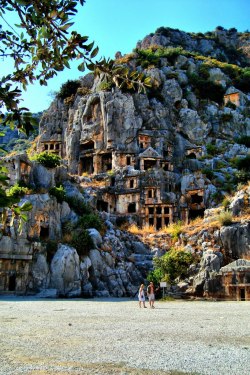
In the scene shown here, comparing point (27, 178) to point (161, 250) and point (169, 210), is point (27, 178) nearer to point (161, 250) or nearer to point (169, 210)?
point (161, 250)

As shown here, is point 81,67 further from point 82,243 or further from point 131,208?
point 131,208

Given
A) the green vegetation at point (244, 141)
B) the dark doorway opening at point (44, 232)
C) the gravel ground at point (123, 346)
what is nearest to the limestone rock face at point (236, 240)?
the dark doorway opening at point (44, 232)

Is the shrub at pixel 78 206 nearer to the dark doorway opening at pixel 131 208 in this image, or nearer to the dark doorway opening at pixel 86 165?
the dark doorway opening at pixel 131 208

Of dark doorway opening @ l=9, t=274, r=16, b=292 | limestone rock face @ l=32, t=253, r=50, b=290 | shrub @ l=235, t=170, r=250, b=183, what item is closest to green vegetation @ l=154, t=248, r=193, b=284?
limestone rock face @ l=32, t=253, r=50, b=290

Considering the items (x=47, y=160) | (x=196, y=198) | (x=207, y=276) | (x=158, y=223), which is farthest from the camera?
(x=196, y=198)

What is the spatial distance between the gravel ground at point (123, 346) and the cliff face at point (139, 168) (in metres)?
15.6

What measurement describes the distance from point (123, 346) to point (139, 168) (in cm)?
5025

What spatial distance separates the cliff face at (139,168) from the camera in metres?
31.0

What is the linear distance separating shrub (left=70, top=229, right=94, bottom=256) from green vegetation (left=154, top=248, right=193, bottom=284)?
5.58 m

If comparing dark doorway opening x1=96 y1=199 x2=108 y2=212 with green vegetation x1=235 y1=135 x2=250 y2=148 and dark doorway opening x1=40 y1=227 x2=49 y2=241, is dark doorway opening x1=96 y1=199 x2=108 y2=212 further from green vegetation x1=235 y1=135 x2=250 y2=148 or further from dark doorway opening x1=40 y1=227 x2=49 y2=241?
green vegetation x1=235 y1=135 x2=250 y2=148

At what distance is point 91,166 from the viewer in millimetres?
65062

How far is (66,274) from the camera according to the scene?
29109 millimetres

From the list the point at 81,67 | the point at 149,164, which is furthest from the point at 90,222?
the point at 81,67

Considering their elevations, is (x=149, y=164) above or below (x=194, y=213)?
above
